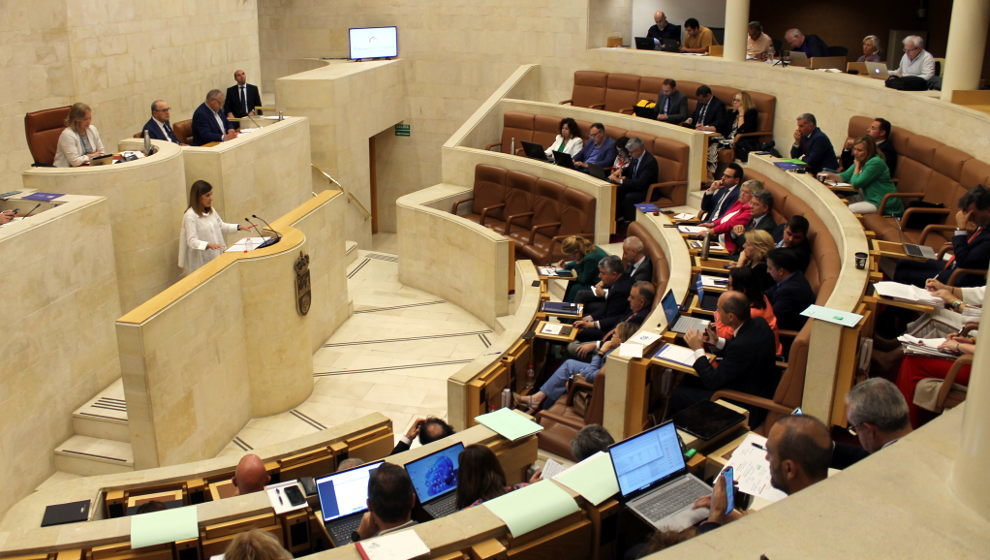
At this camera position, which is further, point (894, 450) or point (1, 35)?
point (1, 35)

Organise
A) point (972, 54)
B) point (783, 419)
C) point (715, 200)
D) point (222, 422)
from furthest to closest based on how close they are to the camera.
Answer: point (715, 200) → point (972, 54) → point (222, 422) → point (783, 419)

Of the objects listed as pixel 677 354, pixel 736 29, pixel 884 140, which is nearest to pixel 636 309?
pixel 677 354

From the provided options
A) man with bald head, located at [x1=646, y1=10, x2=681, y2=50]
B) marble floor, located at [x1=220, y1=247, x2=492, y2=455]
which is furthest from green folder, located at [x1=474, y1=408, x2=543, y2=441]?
man with bald head, located at [x1=646, y1=10, x2=681, y2=50]

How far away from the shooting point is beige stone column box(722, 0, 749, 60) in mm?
11961

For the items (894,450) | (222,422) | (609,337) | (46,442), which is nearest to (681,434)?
(894,450)

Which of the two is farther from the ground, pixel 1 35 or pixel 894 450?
pixel 1 35

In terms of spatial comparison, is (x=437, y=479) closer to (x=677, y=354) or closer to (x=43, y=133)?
(x=677, y=354)

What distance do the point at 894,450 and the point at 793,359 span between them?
2266 millimetres

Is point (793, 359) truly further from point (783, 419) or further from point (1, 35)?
point (1, 35)

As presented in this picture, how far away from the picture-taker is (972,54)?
8500 millimetres

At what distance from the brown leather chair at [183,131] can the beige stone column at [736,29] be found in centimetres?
688

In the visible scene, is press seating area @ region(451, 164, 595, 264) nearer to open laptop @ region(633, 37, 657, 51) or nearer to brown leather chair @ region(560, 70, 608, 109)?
brown leather chair @ region(560, 70, 608, 109)

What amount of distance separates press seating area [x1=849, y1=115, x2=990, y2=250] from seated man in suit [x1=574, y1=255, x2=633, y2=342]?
2.01 meters

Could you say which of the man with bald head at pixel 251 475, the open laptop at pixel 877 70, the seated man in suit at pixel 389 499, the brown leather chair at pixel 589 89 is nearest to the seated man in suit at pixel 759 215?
the open laptop at pixel 877 70
